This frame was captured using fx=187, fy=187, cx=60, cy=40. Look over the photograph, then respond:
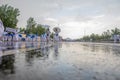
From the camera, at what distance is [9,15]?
64.9 m

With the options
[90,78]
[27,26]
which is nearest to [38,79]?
[90,78]

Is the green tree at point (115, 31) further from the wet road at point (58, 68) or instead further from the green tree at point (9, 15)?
the wet road at point (58, 68)

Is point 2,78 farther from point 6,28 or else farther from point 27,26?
point 27,26

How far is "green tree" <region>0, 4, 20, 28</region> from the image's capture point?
63844mm

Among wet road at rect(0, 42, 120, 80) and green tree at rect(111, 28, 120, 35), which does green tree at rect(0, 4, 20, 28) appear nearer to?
wet road at rect(0, 42, 120, 80)

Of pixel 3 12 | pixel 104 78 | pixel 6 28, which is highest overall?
pixel 3 12

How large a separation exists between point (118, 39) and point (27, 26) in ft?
202

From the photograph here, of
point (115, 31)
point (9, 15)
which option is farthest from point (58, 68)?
point (115, 31)

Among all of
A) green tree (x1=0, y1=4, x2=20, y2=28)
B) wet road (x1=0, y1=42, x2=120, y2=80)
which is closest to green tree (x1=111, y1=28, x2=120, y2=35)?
green tree (x1=0, y1=4, x2=20, y2=28)

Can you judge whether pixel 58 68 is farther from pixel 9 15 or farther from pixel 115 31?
pixel 115 31

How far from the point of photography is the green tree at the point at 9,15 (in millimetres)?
63844

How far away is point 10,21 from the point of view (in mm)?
64500

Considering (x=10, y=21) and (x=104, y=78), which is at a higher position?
(x=10, y=21)

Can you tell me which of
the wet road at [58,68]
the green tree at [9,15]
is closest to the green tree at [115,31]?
the green tree at [9,15]
